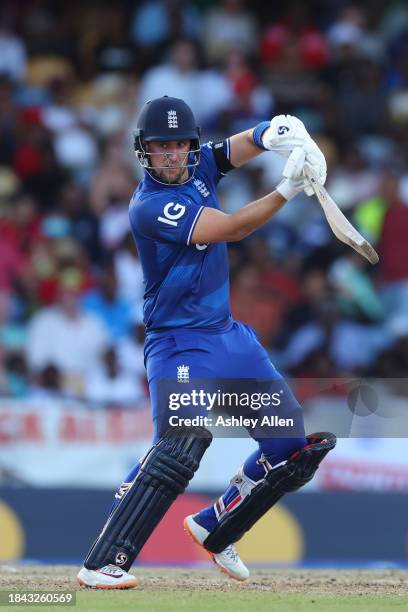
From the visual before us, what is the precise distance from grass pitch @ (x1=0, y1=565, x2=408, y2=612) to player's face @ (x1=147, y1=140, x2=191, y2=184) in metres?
1.91

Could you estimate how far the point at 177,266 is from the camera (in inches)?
242

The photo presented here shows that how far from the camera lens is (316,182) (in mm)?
5855

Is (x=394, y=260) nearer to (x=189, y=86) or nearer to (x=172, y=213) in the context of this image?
(x=189, y=86)

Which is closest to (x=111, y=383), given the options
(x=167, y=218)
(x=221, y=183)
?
(x=221, y=183)

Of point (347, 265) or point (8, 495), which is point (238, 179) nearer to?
point (347, 265)

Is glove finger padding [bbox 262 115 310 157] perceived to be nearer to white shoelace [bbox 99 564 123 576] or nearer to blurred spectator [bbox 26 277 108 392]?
white shoelace [bbox 99 564 123 576]

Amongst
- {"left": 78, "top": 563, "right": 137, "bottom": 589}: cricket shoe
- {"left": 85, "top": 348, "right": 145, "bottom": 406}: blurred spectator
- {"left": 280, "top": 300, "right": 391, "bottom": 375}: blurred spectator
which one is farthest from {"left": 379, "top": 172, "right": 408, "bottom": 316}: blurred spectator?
{"left": 78, "top": 563, "right": 137, "bottom": 589}: cricket shoe

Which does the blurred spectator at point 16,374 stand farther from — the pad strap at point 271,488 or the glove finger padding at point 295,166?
the glove finger padding at point 295,166

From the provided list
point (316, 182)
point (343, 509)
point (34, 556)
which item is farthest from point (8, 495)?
point (316, 182)

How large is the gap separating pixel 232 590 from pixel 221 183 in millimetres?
6164

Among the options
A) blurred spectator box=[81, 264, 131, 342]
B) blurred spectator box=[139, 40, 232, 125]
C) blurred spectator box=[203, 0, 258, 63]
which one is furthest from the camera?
blurred spectator box=[203, 0, 258, 63]

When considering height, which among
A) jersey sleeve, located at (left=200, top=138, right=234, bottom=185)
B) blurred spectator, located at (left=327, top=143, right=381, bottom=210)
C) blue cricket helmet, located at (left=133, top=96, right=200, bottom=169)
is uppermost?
blurred spectator, located at (left=327, top=143, right=381, bottom=210)

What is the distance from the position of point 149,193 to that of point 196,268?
0.41 metres

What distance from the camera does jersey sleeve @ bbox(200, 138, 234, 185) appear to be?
6.43m
